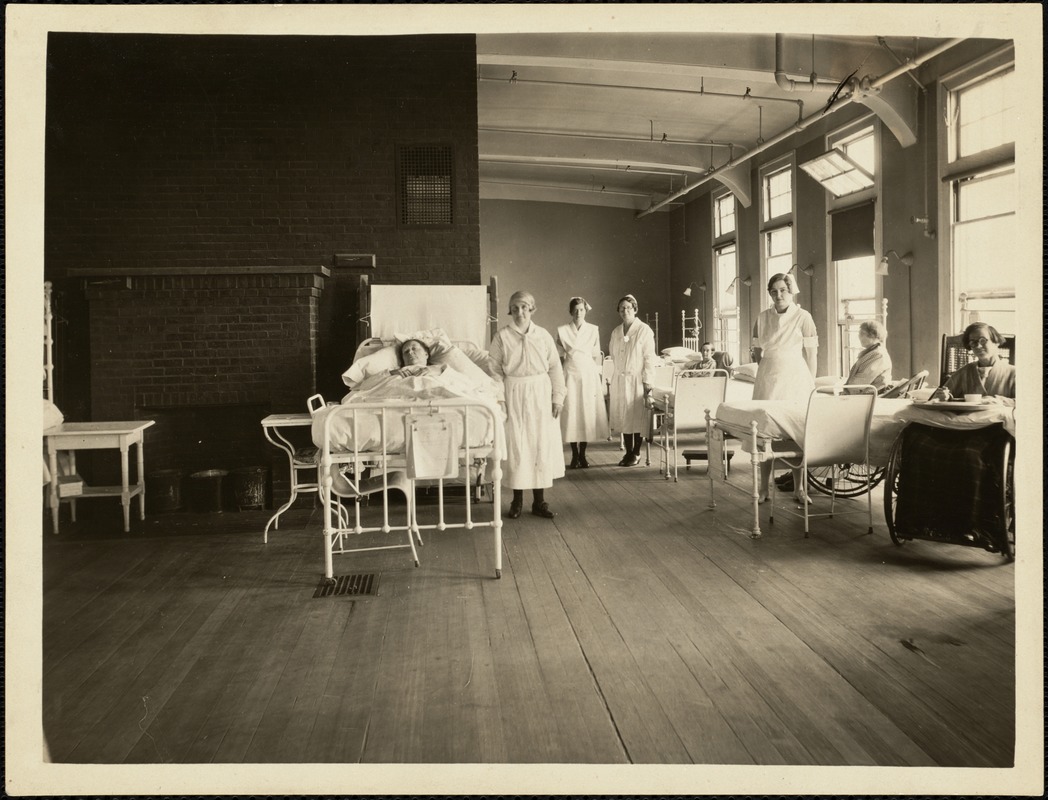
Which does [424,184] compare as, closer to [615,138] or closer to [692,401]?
[692,401]

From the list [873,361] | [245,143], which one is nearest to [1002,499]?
[873,361]

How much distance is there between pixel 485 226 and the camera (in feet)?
59.6

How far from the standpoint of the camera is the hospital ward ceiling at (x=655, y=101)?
8.38 meters

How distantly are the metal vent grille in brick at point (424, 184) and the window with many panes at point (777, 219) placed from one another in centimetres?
757

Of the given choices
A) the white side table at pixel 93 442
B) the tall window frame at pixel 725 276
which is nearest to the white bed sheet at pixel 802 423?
the white side table at pixel 93 442

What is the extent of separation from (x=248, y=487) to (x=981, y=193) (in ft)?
25.4

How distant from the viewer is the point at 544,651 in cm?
336

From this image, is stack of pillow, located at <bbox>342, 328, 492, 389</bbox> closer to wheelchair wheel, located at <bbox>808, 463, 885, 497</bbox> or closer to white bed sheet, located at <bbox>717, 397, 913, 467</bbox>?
white bed sheet, located at <bbox>717, 397, 913, 467</bbox>

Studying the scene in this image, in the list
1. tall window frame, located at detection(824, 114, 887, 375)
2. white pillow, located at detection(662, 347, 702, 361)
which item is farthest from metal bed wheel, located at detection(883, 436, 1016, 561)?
white pillow, located at detection(662, 347, 702, 361)

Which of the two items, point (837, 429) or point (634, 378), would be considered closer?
point (837, 429)

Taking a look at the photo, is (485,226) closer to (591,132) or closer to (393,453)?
(591,132)

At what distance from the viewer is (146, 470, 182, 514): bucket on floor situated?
20.6ft

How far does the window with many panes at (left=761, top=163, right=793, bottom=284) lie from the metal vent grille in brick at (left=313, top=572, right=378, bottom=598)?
10404mm

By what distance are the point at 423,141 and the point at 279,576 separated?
4.20 m
